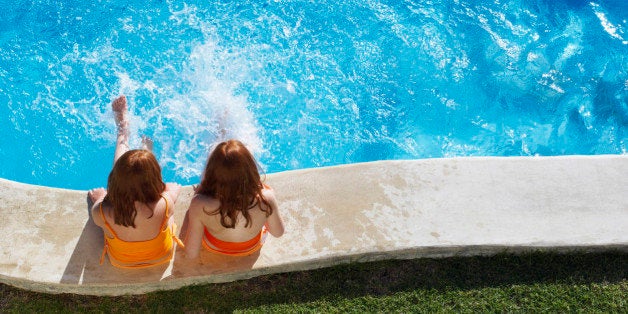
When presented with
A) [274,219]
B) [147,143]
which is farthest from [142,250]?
[147,143]

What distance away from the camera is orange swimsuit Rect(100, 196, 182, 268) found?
4.07 metres

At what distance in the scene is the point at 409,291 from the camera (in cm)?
445

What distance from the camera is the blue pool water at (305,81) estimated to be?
6508mm

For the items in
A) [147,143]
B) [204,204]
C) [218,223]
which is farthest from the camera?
[147,143]

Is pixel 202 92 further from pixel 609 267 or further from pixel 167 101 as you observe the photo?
pixel 609 267

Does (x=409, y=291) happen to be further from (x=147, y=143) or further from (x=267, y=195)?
(x=147, y=143)

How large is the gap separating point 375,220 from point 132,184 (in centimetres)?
201

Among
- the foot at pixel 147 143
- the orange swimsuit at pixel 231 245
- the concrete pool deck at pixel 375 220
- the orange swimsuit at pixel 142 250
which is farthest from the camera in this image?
the foot at pixel 147 143

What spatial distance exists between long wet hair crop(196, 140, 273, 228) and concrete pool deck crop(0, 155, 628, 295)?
0.81 meters

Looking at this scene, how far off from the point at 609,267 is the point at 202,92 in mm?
4546

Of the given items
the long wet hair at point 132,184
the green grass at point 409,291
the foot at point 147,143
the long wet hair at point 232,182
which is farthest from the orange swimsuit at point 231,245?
the foot at point 147,143

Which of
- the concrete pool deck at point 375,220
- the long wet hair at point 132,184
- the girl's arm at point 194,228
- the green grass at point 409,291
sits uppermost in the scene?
the long wet hair at point 132,184

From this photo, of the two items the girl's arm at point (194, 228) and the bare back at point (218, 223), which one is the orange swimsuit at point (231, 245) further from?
the girl's arm at point (194, 228)

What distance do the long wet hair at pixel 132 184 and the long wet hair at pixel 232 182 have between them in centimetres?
32
